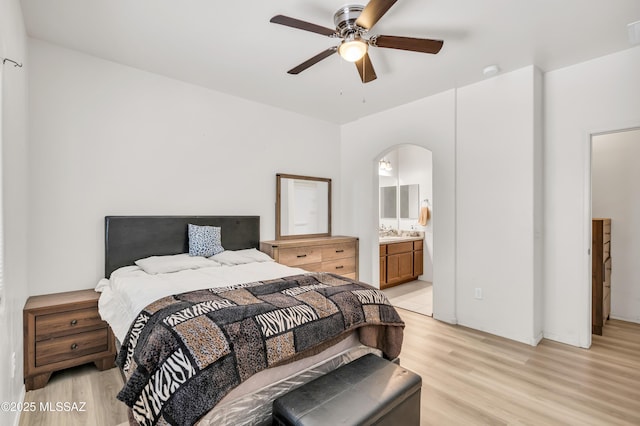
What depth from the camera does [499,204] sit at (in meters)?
3.23

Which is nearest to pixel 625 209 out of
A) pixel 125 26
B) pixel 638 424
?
pixel 638 424

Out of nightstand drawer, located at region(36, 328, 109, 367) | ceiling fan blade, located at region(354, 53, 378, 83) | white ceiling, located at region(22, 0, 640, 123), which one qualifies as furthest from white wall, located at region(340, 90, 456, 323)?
nightstand drawer, located at region(36, 328, 109, 367)

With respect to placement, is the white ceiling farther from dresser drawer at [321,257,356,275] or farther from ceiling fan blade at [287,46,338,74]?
dresser drawer at [321,257,356,275]

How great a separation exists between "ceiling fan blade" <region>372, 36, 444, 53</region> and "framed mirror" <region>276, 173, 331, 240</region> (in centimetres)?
235

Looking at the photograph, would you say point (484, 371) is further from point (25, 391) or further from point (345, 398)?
point (25, 391)

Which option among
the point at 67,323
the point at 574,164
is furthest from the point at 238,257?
the point at 574,164

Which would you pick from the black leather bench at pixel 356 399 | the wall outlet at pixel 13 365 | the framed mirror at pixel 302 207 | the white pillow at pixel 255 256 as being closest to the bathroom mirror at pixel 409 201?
the framed mirror at pixel 302 207

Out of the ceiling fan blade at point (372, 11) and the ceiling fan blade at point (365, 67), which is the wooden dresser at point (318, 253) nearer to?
the ceiling fan blade at point (365, 67)

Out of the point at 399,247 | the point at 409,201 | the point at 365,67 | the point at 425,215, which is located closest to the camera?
the point at 365,67

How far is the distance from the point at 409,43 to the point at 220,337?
2.12 metres

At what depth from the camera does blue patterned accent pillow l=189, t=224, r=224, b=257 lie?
3.22 metres

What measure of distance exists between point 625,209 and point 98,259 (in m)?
5.68

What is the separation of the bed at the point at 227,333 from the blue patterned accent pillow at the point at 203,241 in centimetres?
43

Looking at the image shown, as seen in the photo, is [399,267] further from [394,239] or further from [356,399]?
[356,399]
